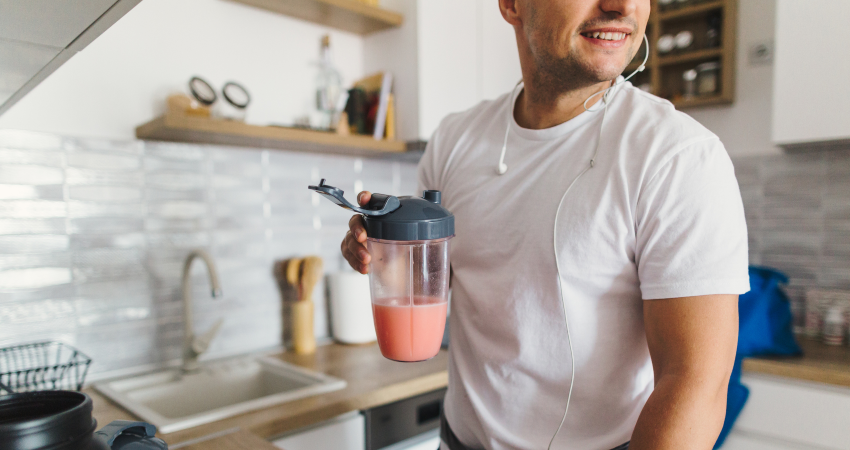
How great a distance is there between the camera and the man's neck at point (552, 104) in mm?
978

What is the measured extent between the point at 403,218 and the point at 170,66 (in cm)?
138

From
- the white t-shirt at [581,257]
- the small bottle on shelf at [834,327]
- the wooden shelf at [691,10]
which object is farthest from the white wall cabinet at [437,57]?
the small bottle on shelf at [834,327]

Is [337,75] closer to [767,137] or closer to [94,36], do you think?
[94,36]

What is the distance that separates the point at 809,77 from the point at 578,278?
1.54 metres

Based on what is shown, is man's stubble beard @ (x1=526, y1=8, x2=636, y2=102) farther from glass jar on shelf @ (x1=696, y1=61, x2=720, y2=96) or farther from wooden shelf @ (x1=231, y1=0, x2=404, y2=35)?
glass jar on shelf @ (x1=696, y1=61, x2=720, y2=96)

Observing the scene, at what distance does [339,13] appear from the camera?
1.96 metres

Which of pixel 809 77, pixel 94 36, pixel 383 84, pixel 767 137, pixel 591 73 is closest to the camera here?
pixel 94 36

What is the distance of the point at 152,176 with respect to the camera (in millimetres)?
1681

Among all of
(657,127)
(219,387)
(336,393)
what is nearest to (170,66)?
(219,387)

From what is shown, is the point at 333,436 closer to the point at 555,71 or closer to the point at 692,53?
the point at 555,71

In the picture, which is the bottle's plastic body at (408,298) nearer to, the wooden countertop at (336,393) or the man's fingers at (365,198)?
the man's fingers at (365,198)

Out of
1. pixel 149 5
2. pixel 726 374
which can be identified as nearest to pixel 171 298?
pixel 149 5

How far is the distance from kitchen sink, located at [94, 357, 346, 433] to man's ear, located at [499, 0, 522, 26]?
1.04 meters

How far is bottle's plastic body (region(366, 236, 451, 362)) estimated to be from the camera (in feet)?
2.56
